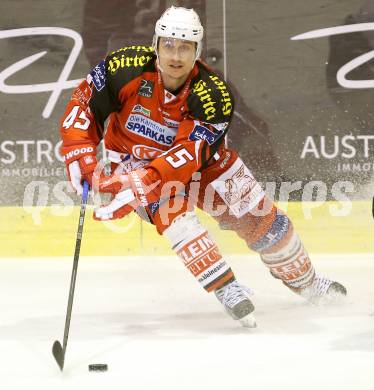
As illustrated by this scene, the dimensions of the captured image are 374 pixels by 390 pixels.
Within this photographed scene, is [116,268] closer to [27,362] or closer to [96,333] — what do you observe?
[96,333]

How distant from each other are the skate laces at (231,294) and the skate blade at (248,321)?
0.22ft

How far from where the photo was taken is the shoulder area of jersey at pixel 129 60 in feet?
11.9

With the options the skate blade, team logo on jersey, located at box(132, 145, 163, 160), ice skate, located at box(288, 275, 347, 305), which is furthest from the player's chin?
ice skate, located at box(288, 275, 347, 305)

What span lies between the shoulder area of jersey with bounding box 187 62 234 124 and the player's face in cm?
8

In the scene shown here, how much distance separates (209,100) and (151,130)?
0.30m

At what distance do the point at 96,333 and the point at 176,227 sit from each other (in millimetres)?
487

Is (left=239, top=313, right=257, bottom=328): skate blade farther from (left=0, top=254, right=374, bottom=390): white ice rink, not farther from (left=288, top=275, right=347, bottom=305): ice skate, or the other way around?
(left=288, top=275, right=347, bottom=305): ice skate

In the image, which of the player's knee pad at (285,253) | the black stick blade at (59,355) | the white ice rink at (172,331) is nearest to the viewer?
the white ice rink at (172,331)

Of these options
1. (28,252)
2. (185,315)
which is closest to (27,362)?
(185,315)

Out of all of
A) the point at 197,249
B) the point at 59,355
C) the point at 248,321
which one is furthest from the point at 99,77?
the point at 59,355

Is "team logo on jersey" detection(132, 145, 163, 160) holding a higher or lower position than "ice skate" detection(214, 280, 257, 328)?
higher

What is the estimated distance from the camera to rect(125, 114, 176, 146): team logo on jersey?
3672 millimetres

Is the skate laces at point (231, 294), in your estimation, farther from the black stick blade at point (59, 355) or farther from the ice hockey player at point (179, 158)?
the black stick blade at point (59, 355)

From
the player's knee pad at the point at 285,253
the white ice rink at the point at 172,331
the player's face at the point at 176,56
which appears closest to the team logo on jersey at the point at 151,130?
the player's face at the point at 176,56
